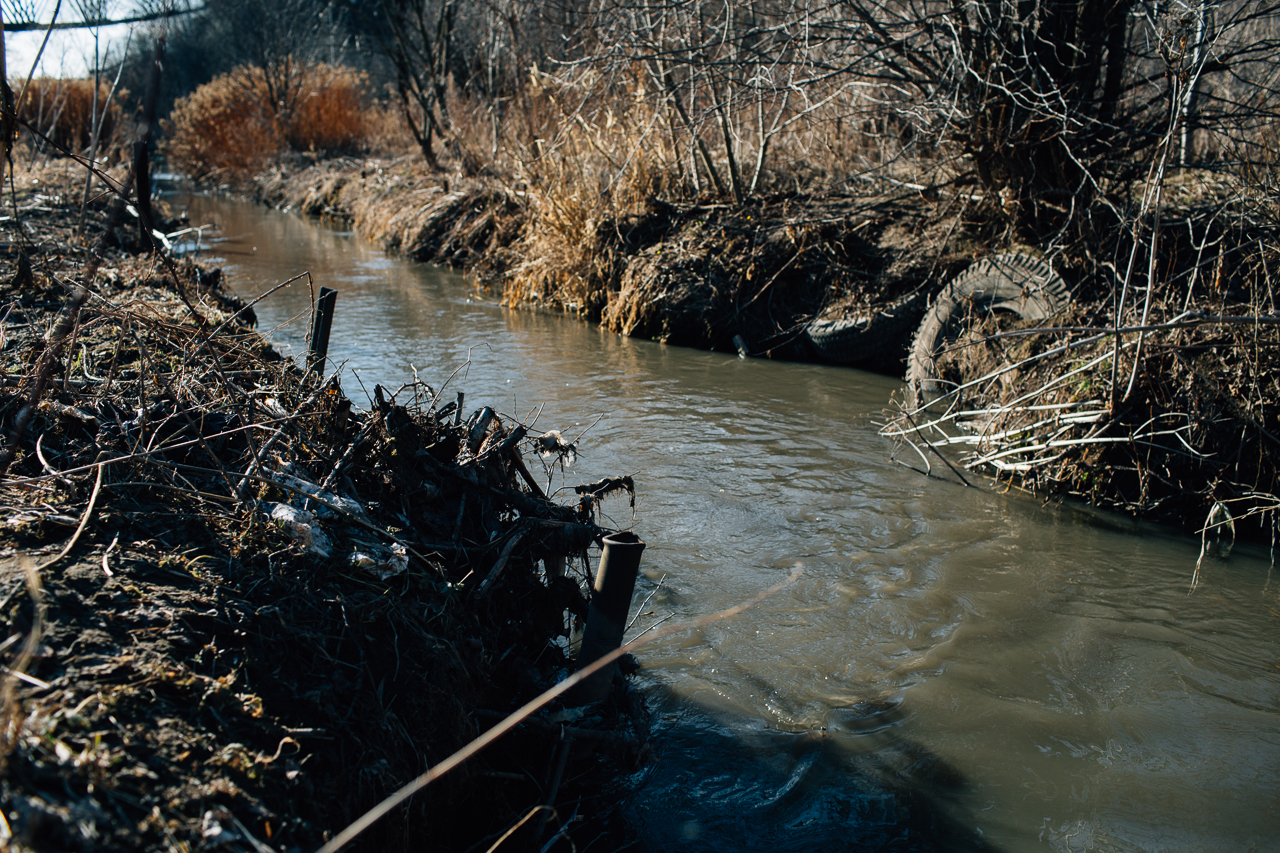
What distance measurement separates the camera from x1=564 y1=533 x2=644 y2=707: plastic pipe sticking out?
2393mm

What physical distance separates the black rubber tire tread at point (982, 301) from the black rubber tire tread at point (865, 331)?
378mm

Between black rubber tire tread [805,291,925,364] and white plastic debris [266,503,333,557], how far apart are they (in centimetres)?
648

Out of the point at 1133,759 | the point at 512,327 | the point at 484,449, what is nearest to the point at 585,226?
the point at 512,327

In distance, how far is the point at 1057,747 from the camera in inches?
118

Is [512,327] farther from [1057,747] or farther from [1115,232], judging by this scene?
[1057,747]

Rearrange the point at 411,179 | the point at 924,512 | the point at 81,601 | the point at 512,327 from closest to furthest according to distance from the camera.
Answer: the point at 81,601
the point at 924,512
the point at 512,327
the point at 411,179

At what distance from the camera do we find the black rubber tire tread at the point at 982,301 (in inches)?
254

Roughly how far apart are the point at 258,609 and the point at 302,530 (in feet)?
0.88

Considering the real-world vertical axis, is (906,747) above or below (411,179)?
below

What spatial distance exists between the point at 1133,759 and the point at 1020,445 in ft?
8.90

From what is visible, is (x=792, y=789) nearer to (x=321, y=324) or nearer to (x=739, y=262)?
(x=321, y=324)

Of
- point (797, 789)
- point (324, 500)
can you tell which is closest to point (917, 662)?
point (797, 789)

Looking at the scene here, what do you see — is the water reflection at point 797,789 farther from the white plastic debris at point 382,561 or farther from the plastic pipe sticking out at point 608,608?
the white plastic debris at point 382,561

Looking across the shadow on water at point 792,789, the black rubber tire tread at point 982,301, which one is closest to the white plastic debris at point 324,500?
the shadow on water at point 792,789
